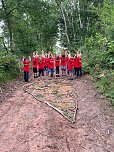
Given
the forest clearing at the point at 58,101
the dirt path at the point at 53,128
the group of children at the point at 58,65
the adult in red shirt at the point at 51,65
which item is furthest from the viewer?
the adult in red shirt at the point at 51,65

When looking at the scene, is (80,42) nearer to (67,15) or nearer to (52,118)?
(67,15)

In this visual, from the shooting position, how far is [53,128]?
9.44 metres

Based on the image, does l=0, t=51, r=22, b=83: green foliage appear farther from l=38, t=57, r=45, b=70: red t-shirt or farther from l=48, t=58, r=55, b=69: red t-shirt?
l=48, t=58, r=55, b=69: red t-shirt

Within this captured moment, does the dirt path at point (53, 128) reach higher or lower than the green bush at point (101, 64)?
lower

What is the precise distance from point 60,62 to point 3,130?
10676mm

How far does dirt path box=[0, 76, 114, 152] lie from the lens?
8320mm

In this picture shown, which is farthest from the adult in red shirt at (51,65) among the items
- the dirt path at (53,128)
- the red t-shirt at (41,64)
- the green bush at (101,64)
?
the dirt path at (53,128)

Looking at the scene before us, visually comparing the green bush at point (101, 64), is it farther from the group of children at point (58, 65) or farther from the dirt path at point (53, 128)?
the dirt path at point (53, 128)

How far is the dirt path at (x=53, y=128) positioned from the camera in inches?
328

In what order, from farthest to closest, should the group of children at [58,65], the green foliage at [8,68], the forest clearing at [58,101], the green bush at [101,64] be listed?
1. the group of children at [58,65]
2. the green foliage at [8,68]
3. the green bush at [101,64]
4. the forest clearing at [58,101]

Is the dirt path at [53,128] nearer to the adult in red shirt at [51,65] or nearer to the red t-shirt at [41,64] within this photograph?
the adult in red shirt at [51,65]

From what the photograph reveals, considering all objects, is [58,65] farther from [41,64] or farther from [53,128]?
[53,128]

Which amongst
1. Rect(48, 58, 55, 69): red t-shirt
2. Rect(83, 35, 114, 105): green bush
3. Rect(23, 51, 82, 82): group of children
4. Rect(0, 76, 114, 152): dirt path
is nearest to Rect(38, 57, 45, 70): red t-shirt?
Rect(23, 51, 82, 82): group of children

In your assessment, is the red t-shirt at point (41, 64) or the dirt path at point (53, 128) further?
the red t-shirt at point (41, 64)
